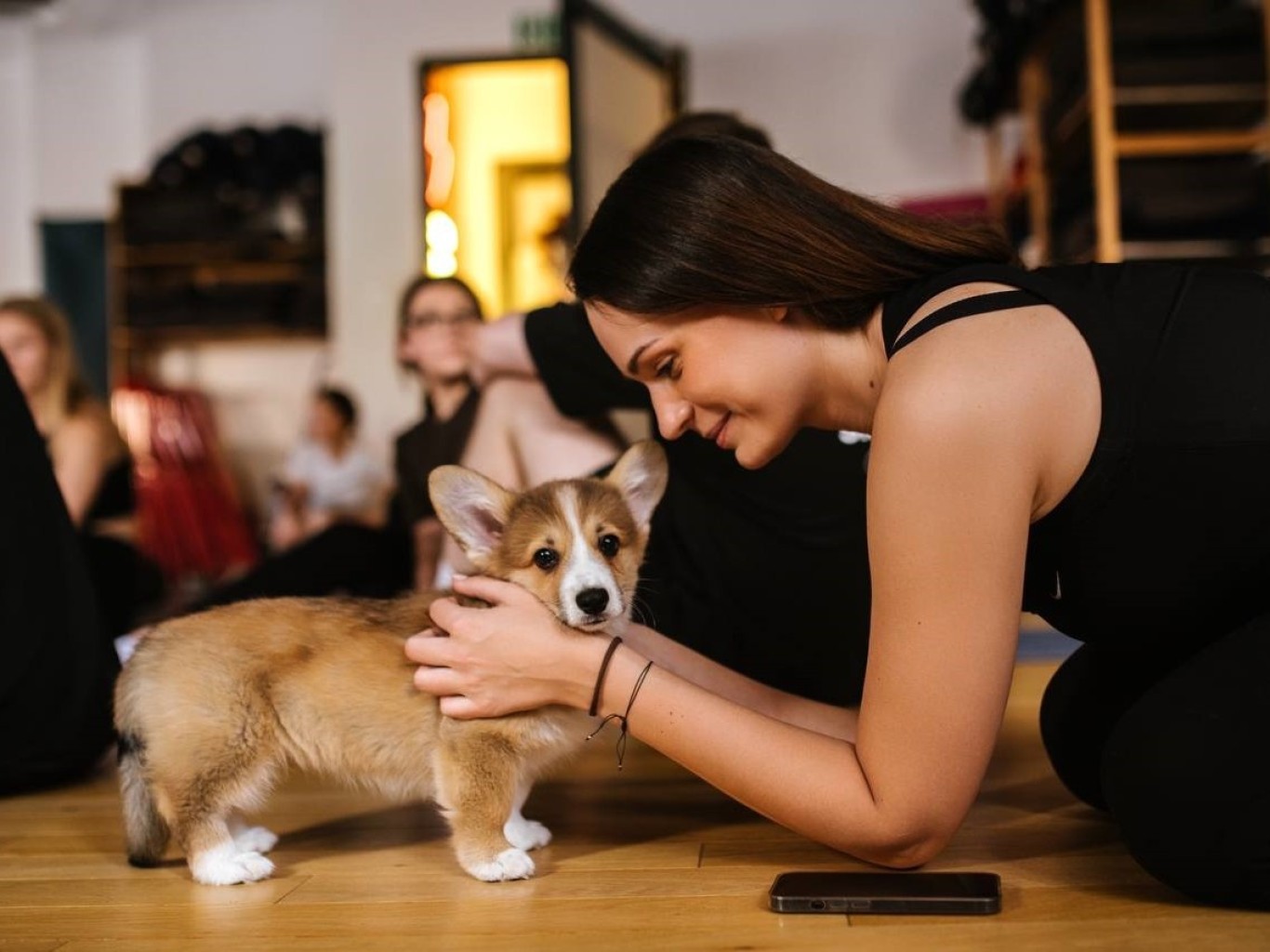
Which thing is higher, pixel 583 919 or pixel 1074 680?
pixel 1074 680

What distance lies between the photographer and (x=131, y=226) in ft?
24.4

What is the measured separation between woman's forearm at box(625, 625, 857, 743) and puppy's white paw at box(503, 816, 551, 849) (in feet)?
0.96

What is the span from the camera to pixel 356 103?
6.99 m

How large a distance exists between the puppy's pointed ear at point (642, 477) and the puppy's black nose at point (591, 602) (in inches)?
10.2

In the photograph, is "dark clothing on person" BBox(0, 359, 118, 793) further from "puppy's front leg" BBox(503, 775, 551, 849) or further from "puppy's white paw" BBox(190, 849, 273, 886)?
"puppy's front leg" BBox(503, 775, 551, 849)

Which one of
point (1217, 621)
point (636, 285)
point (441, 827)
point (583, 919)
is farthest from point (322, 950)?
point (1217, 621)

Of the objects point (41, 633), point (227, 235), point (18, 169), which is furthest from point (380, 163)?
point (41, 633)

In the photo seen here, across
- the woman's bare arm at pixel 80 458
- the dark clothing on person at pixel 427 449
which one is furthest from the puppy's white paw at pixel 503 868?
the woman's bare arm at pixel 80 458

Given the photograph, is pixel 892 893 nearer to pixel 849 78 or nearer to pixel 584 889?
pixel 584 889

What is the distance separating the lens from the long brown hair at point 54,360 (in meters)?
3.64

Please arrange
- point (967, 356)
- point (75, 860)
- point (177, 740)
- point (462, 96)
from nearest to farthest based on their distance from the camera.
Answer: point (967, 356) < point (177, 740) < point (75, 860) < point (462, 96)

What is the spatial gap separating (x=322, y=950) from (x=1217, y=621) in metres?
1.06

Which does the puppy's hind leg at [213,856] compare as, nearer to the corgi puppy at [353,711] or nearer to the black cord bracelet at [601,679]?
the corgi puppy at [353,711]

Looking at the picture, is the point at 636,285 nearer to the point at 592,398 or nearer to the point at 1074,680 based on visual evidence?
the point at 592,398
